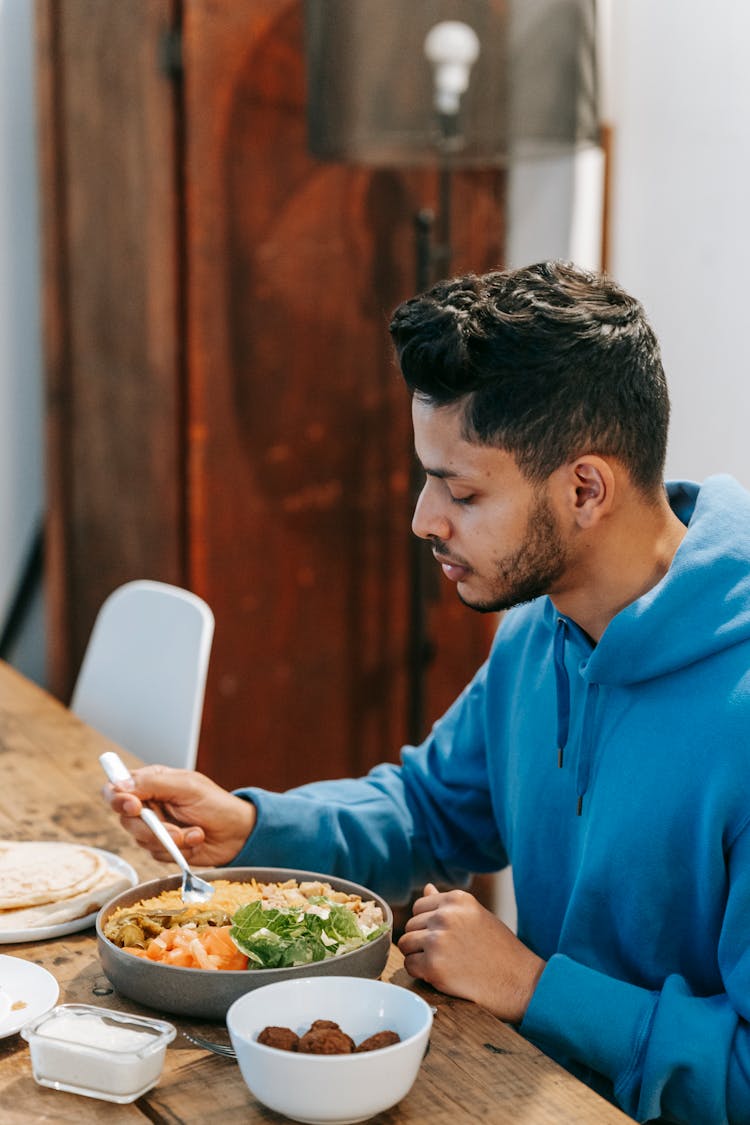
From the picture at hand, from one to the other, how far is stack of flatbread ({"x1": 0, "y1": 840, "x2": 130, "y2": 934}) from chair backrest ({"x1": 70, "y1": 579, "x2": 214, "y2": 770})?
56 cm

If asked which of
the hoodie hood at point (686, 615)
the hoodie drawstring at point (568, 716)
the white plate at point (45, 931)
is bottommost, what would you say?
the white plate at point (45, 931)

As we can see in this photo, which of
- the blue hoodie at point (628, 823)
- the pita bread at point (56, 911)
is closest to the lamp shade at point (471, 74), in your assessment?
the blue hoodie at point (628, 823)

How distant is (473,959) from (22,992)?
0.39 meters

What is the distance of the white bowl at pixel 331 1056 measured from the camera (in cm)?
98

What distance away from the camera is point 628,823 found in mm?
1305

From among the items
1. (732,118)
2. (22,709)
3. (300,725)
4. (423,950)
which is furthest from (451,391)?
(300,725)

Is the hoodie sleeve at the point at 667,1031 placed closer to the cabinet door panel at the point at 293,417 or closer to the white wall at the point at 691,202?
the white wall at the point at 691,202

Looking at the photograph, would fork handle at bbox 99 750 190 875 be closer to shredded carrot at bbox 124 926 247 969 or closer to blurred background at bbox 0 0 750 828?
shredded carrot at bbox 124 926 247 969

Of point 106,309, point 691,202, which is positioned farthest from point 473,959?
point 106,309

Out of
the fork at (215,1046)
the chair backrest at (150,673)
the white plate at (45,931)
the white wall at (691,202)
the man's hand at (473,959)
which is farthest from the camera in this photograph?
the white wall at (691,202)

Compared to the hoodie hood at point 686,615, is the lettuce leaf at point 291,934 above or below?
below

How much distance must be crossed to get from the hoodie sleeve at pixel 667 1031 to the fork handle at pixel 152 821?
361 mm

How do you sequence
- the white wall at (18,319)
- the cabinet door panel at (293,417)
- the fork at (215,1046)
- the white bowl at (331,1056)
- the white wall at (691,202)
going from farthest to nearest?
the white wall at (18,319), the cabinet door panel at (293,417), the white wall at (691,202), the fork at (215,1046), the white bowl at (331,1056)

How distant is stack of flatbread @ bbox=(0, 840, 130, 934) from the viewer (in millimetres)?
1370
